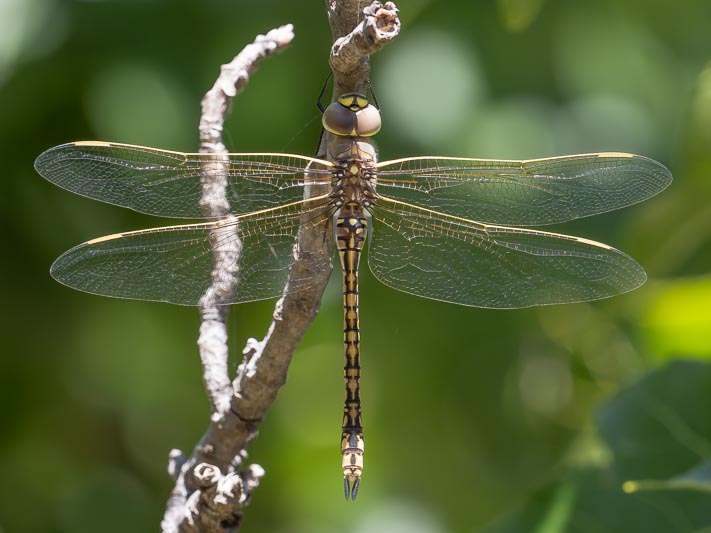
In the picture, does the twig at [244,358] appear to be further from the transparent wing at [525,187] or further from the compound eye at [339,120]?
the transparent wing at [525,187]

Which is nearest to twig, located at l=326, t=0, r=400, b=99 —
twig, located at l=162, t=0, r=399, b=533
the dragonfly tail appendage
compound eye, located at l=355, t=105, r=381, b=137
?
twig, located at l=162, t=0, r=399, b=533

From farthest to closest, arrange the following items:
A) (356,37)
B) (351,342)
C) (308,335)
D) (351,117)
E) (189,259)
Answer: (308,335) → (351,342) → (189,259) → (351,117) → (356,37)

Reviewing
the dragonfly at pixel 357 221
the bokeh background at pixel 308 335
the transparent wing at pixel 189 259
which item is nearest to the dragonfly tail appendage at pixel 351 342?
the dragonfly at pixel 357 221

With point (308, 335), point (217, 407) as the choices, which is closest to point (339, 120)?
point (217, 407)

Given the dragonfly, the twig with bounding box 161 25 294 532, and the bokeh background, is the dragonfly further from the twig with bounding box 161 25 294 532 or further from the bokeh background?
the bokeh background

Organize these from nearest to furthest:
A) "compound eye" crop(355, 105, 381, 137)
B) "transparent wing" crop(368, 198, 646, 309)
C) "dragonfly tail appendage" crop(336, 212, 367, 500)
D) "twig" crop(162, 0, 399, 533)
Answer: "twig" crop(162, 0, 399, 533)
"compound eye" crop(355, 105, 381, 137)
"dragonfly tail appendage" crop(336, 212, 367, 500)
"transparent wing" crop(368, 198, 646, 309)

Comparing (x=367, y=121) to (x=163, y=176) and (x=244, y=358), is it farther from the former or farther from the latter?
(x=244, y=358)

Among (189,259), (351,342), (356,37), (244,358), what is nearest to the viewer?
(356,37)
